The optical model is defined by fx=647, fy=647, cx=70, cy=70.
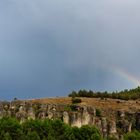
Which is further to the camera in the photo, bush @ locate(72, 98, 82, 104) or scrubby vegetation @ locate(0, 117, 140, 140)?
bush @ locate(72, 98, 82, 104)

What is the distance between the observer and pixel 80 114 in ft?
575

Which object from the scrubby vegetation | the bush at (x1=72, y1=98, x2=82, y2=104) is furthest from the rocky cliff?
the scrubby vegetation

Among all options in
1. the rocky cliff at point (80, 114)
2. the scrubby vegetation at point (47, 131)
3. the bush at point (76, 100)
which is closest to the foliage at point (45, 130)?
the scrubby vegetation at point (47, 131)

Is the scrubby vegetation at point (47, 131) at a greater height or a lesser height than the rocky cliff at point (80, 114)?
lesser

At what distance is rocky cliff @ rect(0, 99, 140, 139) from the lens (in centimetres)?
17231

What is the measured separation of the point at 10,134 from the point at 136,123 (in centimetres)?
4542

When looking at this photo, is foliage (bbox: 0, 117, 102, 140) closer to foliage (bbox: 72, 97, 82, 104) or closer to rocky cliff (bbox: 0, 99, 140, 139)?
rocky cliff (bbox: 0, 99, 140, 139)

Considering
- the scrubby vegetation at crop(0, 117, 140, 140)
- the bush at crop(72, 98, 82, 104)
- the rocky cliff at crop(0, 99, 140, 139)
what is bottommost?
the scrubby vegetation at crop(0, 117, 140, 140)

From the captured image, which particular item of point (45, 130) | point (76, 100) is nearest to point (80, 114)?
point (76, 100)

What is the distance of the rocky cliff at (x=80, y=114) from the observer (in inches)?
6784

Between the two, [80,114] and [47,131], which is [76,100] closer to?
[80,114]

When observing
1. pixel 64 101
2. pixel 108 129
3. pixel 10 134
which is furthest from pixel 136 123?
pixel 10 134

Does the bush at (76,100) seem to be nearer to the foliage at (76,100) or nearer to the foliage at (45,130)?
the foliage at (76,100)

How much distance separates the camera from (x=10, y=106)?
179m
